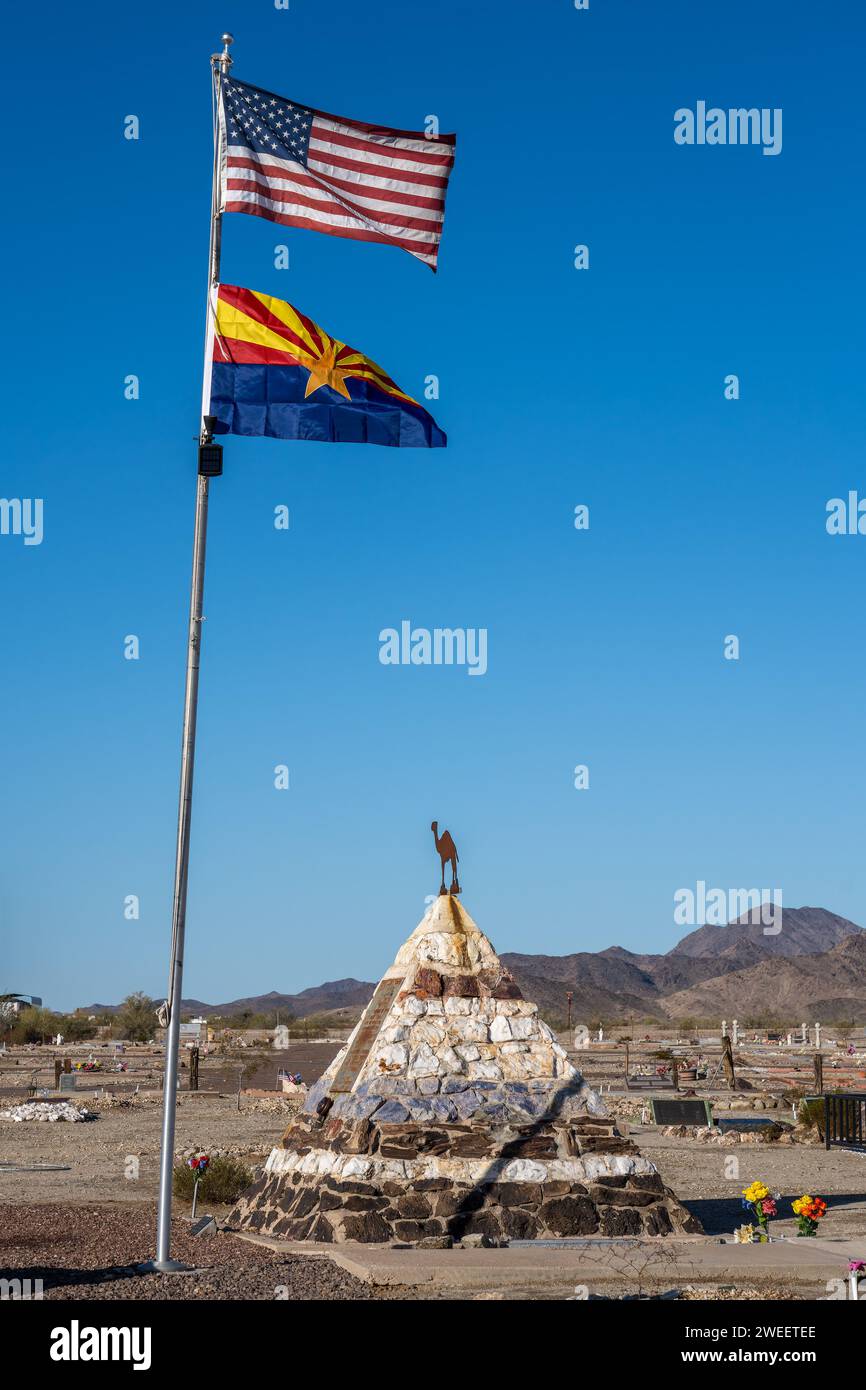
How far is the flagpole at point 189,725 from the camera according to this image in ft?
38.4

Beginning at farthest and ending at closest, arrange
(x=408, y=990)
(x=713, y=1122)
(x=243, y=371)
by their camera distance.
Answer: (x=713, y=1122)
(x=408, y=990)
(x=243, y=371)

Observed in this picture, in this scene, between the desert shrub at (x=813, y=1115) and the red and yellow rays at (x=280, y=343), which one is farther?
the desert shrub at (x=813, y=1115)

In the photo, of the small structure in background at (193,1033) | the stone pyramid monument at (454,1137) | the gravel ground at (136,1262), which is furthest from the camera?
the small structure in background at (193,1033)

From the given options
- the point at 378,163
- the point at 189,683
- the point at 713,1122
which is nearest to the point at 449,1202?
the point at 189,683

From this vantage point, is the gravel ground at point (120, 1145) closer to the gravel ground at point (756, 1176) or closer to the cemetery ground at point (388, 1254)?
the cemetery ground at point (388, 1254)

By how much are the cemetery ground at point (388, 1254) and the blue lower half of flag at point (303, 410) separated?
7.01 meters

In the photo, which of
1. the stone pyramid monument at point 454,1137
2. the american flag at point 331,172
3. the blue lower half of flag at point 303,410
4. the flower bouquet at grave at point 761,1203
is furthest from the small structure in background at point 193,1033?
the american flag at point 331,172

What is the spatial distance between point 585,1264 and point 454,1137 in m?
2.13

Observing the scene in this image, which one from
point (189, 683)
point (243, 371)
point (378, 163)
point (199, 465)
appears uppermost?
point (378, 163)

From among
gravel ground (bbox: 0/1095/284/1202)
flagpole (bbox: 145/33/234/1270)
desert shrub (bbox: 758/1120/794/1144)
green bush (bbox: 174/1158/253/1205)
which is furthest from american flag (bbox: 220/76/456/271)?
desert shrub (bbox: 758/1120/794/1144)
